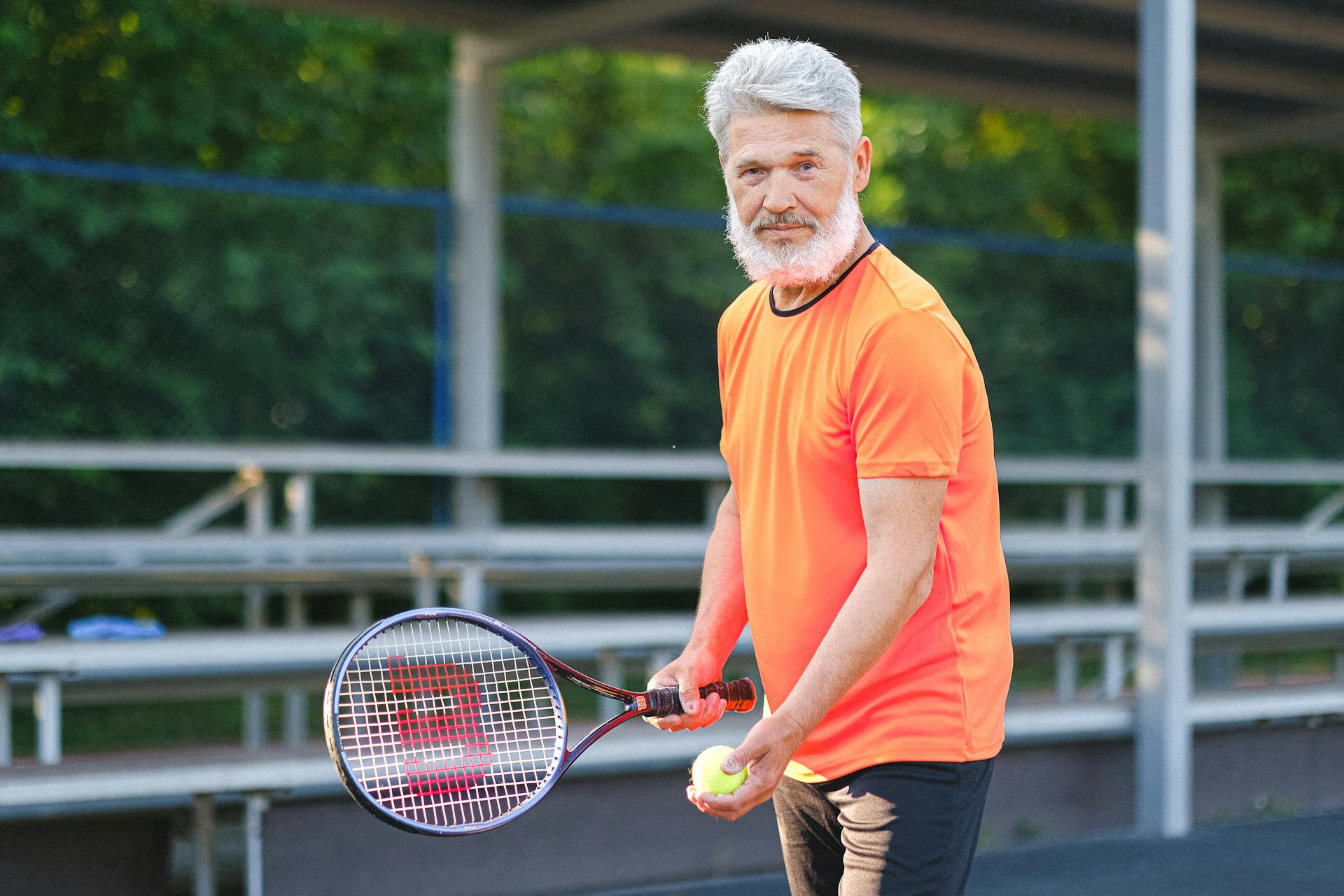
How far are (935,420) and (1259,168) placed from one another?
15.2 meters

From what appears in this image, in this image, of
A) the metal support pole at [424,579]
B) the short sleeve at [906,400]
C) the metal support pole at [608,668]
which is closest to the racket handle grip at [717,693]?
the short sleeve at [906,400]

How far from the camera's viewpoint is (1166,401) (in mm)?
5320

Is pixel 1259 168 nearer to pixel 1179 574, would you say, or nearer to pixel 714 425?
pixel 714 425

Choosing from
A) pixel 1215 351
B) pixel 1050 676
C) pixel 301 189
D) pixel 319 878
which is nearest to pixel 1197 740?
pixel 319 878

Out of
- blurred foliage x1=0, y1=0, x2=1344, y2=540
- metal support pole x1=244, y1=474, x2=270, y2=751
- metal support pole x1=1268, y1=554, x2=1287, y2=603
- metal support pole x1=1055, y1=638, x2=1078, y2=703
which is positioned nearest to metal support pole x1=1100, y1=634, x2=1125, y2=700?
metal support pole x1=1055, y1=638, x2=1078, y2=703

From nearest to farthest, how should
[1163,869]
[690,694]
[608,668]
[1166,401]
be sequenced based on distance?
[690,694] < [1163,869] < [608,668] < [1166,401]

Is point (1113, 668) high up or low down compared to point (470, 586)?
down

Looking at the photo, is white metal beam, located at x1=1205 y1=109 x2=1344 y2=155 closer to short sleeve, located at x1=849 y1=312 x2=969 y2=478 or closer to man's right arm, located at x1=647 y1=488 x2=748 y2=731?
man's right arm, located at x1=647 y1=488 x2=748 y2=731

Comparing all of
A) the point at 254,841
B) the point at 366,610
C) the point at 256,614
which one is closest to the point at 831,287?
the point at 254,841

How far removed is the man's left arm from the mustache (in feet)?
1.15

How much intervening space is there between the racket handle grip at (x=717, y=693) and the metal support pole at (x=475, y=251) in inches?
208

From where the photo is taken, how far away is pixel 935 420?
2.00 m

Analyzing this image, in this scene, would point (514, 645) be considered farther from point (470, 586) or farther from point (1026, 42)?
point (1026, 42)

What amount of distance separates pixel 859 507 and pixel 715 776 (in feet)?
1.28
